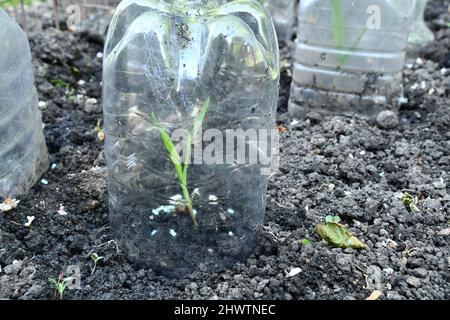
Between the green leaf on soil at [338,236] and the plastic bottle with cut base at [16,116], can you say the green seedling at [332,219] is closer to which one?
the green leaf on soil at [338,236]

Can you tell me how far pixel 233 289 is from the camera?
6.81 feet

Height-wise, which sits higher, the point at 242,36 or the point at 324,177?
the point at 242,36

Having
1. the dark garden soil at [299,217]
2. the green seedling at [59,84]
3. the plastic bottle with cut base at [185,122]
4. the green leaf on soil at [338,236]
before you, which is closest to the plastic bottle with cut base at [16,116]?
the dark garden soil at [299,217]

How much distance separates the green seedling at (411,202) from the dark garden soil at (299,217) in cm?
2

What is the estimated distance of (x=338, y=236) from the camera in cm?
233

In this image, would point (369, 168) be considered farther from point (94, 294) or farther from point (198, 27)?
point (94, 294)

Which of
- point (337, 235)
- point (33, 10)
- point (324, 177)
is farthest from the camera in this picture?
point (33, 10)

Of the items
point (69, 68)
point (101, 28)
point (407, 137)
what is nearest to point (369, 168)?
point (407, 137)

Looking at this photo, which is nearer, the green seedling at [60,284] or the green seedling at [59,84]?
the green seedling at [60,284]

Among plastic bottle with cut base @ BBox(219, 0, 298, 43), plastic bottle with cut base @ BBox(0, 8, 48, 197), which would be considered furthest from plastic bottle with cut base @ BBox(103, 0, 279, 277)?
plastic bottle with cut base @ BBox(219, 0, 298, 43)

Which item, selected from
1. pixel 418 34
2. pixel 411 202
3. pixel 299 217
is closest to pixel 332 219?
pixel 299 217

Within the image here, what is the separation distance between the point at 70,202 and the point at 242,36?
1030 millimetres

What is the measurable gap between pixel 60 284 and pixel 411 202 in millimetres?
1477

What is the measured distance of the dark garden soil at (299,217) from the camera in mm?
2123
